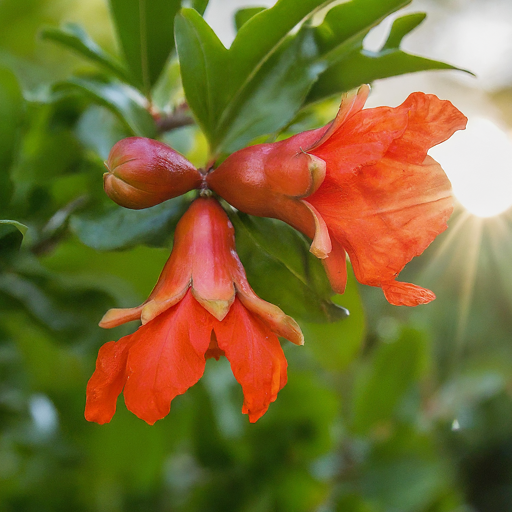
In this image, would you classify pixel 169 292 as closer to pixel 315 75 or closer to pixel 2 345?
pixel 315 75

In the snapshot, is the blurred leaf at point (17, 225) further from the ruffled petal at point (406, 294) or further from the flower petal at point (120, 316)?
the ruffled petal at point (406, 294)

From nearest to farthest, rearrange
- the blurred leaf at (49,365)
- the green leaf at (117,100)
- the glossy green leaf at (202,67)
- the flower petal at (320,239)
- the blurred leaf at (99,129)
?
1. the flower petal at (320,239)
2. the glossy green leaf at (202,67)
3. the green leaf at (117,100)
4. the blurred leaf at (99,129)
5. the blurred leaf at (49,365)

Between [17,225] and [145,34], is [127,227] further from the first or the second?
[145,34]

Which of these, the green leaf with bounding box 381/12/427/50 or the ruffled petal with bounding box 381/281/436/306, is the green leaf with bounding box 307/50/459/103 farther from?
the ruffled petal with bounding box 381/281/436/306

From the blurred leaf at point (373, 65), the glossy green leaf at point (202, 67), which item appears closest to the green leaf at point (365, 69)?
the blurred leaf at point (373, 65)

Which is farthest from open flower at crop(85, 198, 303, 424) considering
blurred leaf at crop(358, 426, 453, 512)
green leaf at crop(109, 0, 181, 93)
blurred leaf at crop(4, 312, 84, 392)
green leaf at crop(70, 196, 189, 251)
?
blurred leaf at crop(358, 426, 453, 512)
